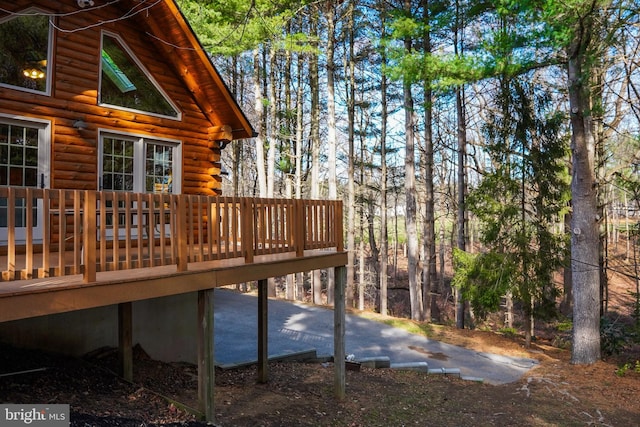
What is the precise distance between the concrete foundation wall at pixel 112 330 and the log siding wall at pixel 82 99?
216cm

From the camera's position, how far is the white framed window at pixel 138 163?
7.74 metres

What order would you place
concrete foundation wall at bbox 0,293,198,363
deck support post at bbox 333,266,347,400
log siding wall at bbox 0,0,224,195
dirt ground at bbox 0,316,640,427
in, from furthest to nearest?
deck support post at bbox 333,266,347,400
log siding wall at bbox 0,0,224,195
concrete foundation wall at bbox 0,293,198,363
dirt ground at bbox 0,316,640,427

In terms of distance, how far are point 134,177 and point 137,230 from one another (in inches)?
74.9

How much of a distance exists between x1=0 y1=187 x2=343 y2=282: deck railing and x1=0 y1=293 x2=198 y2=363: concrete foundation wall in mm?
1189

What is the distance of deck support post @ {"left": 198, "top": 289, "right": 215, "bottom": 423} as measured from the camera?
5578 millimetres

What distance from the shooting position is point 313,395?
25.1 ft

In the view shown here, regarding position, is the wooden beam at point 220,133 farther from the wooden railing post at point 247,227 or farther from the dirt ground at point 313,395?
the dirt ground at point 313,395

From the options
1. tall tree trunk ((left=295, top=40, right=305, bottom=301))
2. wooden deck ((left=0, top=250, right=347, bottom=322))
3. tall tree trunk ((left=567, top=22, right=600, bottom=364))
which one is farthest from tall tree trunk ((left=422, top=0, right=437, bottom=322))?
wooden deck ((left=0, top=250, right=347, bottom=322))

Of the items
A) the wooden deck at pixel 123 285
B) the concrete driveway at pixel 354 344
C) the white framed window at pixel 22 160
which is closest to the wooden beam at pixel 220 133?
the white framed window at pixel 22 160

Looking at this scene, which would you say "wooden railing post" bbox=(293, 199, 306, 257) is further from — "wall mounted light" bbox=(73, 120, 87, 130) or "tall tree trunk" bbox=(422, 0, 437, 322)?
"tall tree trunk" bbox=(422, 0, 437, 322)

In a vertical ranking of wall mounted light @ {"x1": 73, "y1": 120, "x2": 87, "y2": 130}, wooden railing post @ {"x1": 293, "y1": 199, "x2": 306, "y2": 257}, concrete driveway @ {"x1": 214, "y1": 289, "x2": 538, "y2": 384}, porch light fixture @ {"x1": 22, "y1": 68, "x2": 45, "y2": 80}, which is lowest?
concrete driveway @ {"x1": 214, "y1": 289, "x2": 538, "y2": 384}

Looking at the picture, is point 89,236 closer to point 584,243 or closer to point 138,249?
point 138,249

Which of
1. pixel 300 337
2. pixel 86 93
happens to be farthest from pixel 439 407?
pixel 86 93

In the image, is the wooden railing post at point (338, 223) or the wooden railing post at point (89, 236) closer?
the wooden railing post at point (89, 236)
